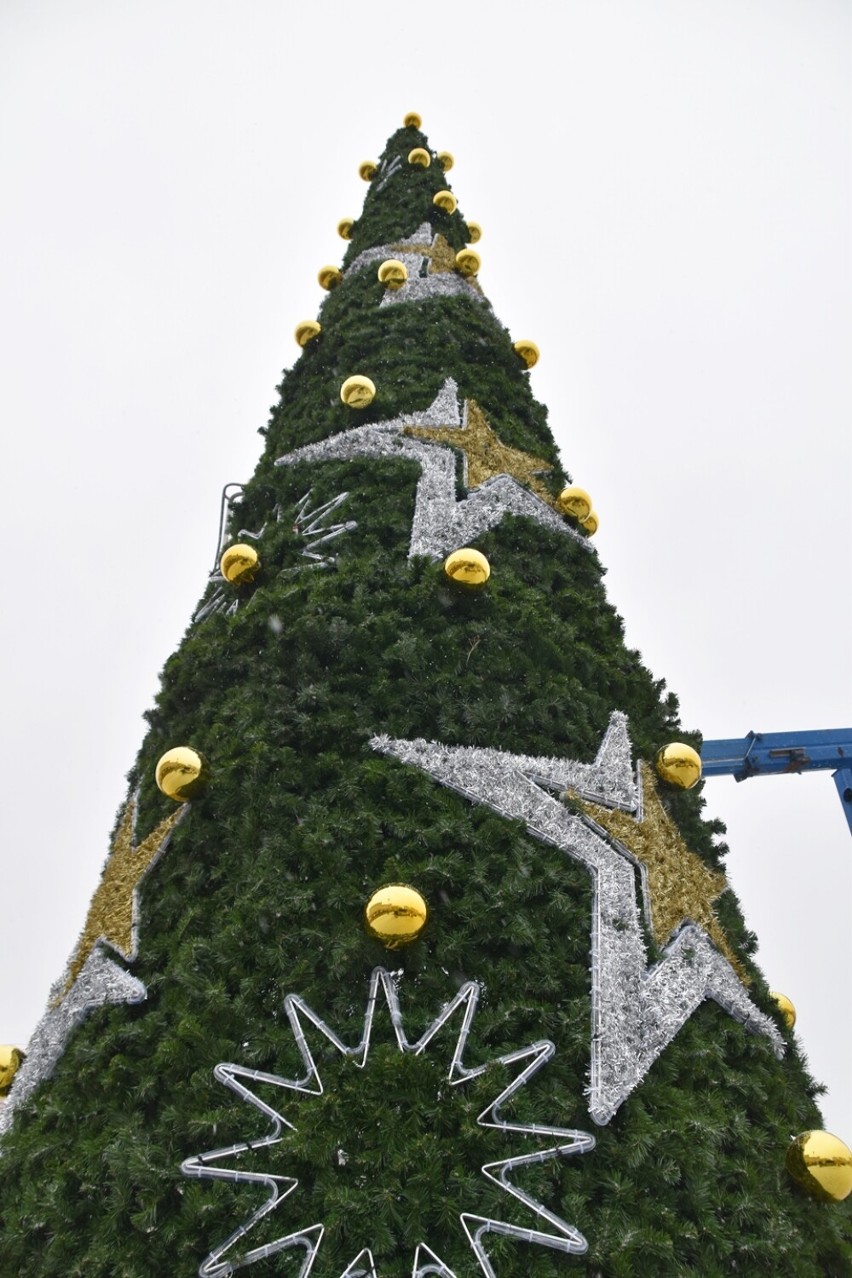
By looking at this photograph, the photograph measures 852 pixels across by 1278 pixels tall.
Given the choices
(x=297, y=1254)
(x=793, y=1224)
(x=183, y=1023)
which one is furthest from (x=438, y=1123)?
(x=793, y=1224)

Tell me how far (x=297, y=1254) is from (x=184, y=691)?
246 cm

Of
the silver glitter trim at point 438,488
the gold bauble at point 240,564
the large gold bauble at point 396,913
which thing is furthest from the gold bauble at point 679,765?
the gold bauble at point 240,564

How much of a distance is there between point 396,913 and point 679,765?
5.49ft

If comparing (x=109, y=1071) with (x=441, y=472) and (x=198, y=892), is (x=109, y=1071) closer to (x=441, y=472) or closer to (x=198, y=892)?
(x=198, y=892)

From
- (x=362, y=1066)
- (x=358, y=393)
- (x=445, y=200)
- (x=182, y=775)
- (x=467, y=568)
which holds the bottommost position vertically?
(x=362, y=1066)

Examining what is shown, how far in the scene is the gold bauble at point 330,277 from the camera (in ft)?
26.5

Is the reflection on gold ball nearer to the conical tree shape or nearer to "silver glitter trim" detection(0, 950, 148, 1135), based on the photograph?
"silver glitter trim" detection(0, 950, 148, 1135)

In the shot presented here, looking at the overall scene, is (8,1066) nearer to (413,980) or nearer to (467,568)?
(413,980)

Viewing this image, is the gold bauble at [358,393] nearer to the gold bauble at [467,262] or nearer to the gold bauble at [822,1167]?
the gold bauble at [467,262]

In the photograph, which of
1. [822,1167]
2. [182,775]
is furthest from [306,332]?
[822,1167]

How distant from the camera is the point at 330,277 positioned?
811 centimetres

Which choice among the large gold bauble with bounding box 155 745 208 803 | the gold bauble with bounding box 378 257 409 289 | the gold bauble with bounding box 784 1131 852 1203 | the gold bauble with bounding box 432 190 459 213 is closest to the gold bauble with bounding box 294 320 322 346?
the gold bauble with bounding box 378 257 409 289

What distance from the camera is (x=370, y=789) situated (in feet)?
Answer: 10.6

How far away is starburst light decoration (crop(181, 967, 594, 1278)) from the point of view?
7.31 ft
